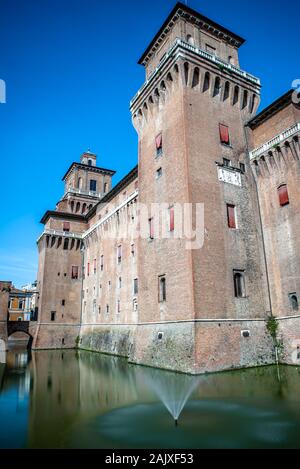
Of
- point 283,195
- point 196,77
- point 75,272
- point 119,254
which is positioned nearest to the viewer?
point 283,195

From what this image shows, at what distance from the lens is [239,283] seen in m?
20.6

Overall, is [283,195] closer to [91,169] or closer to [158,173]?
[158,173]

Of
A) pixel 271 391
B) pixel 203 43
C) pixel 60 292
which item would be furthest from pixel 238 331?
pixel 60 292

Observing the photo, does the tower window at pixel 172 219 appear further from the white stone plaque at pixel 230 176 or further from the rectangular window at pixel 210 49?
the rectangular window at pixel 210 49

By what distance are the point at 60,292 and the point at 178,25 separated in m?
31.9

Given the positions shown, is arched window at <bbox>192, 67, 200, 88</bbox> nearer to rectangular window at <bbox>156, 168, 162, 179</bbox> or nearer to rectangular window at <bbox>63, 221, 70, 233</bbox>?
rectangular window at <bbox>156, 168, 162, 179</bbox>

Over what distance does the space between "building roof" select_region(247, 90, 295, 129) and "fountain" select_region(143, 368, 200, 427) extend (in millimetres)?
18647

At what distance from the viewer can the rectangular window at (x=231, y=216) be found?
2134 centimetres

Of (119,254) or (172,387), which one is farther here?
(119,254)

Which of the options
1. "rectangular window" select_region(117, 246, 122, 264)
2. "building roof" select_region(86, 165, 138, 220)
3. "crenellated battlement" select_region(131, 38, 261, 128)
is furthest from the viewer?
"rectangular window" select_region(117, 246, 122, 264)

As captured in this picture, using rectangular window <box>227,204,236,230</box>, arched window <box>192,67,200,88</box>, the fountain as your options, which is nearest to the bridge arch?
the fountain

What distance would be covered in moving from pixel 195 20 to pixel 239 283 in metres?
20.4

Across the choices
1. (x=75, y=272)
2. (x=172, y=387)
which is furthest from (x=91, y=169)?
(x=172, y=387)

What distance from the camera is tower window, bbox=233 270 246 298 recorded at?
66.6ft
